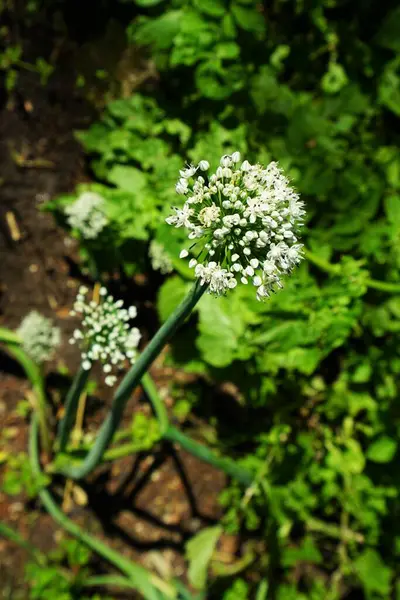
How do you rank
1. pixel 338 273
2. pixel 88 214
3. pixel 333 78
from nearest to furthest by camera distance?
pixel 338 273 → pixel 88 214 → pixel 333 78

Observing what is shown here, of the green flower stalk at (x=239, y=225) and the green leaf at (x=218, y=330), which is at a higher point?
the green flower stalk at (x=239, y=225)

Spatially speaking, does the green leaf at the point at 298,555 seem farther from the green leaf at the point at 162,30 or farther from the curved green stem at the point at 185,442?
the green leaf at the point at 162,30

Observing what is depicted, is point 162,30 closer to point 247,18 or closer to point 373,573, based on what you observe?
point 247,18

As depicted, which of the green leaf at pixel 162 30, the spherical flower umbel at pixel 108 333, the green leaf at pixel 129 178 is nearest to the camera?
the spherical flower umbel at pixel 108 333

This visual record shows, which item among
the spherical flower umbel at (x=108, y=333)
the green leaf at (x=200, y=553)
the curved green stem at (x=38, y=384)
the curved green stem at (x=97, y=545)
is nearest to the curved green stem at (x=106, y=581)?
the curved green stem at (x=97, y=545)

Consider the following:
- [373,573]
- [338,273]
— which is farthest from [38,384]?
[373,573]

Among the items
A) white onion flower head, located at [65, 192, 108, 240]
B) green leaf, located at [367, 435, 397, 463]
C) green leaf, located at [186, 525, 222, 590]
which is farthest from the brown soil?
green leaf, located at [367, 435, 397, 463]
